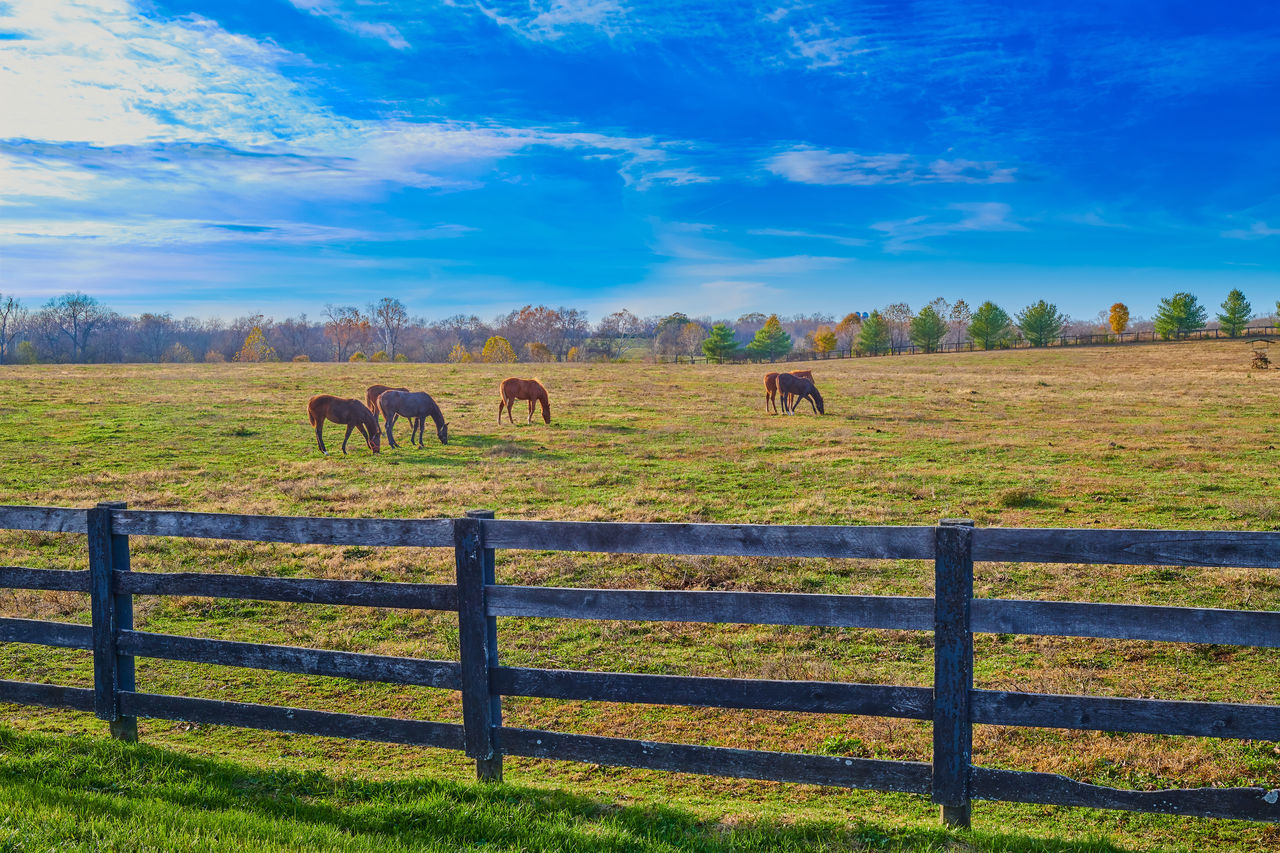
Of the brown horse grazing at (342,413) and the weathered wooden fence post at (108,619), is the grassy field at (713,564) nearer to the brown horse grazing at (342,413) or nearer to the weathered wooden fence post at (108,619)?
the weathered wooden fence post at (108,619)

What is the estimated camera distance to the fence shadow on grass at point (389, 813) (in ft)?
13.3

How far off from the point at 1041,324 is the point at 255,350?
102448mm

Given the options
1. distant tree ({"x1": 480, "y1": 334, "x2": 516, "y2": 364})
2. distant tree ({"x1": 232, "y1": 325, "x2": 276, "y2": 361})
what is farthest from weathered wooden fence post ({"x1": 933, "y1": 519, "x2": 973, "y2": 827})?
distant tree ({"x1": 232, "y1": 325, "x2": 276, "y2": 361})

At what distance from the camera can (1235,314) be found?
91.4 metres

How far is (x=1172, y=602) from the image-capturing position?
920cm

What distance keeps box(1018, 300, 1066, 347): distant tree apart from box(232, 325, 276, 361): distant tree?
95638mm

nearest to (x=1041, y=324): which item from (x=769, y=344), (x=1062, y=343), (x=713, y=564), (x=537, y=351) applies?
(x=1062, y=343)

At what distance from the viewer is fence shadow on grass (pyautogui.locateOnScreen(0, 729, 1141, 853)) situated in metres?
4.04

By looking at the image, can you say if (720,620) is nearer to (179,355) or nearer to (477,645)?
(477,645)

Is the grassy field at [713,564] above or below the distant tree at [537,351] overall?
below

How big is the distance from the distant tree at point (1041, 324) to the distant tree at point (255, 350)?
314 feet

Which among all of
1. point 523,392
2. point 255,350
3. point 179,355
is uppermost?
point 255,350

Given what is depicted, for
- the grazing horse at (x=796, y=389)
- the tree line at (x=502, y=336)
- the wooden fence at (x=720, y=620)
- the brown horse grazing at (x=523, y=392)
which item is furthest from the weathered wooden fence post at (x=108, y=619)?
the tree line at (x=502, y=336)

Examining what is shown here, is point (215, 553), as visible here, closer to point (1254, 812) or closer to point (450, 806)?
point (450, 806)
